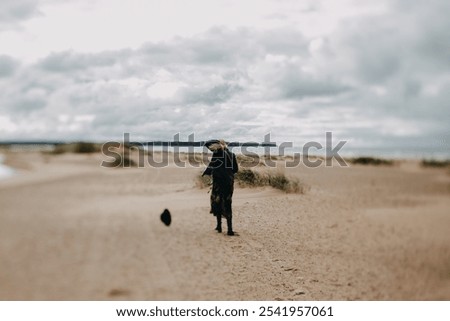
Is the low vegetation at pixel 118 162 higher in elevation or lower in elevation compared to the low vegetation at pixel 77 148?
lower

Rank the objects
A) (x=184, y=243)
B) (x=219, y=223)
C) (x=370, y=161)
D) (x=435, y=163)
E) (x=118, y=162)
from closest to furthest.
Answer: (x=184, y=243), (x=219, y=223), (x=118, y=162), (x=435, y=163), (x=370, y=161)

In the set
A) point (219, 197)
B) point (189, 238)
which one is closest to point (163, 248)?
point (189, 238)

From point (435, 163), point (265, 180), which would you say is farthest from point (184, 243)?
point (435, 163)

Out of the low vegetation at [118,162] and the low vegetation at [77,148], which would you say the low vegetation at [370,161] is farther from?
the low vegetation at [77,148]

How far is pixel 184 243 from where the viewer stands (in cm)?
532

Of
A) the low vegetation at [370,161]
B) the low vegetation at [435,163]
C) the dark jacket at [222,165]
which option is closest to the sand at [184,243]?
the low vegetation at [435,163]

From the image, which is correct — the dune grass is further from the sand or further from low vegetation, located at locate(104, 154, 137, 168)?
low vegetation, located at locate(104, 154, 137, 168)

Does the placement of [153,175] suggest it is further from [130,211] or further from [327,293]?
[327,293]

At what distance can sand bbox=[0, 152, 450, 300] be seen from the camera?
14.9ft

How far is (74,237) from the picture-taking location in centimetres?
490

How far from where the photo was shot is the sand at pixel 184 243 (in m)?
4.55

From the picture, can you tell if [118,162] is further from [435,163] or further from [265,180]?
[435,163]

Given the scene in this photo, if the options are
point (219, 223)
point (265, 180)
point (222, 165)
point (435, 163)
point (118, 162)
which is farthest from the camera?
point (435, 163)
